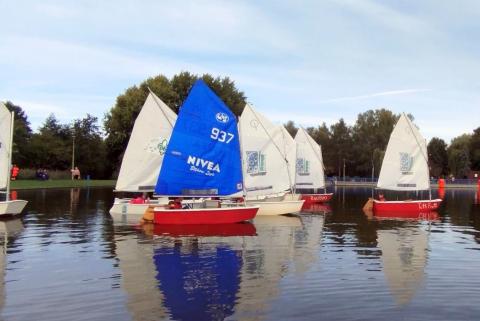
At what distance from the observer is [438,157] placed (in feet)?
453

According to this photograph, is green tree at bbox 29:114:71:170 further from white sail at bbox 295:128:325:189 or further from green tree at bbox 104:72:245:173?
white sail at bbox 295:128:325:189

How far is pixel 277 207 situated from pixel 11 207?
16.0 m

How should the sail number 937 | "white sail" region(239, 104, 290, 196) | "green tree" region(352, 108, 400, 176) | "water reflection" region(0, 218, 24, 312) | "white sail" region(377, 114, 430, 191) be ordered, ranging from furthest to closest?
"green tree" region(352, 108, 400, 176) → "white sail" region(377, 114, 430, 191) → "white sail" region(239, 104, 290, 196) → the sail number 937 → "water reflection" region(0, 218, 24, 312)

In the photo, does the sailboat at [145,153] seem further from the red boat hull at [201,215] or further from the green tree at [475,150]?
the green tree at [475,150]

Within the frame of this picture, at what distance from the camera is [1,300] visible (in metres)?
12.7

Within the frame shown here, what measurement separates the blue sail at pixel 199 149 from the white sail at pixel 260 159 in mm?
4523

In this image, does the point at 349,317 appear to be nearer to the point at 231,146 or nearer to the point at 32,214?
the point at 231,146

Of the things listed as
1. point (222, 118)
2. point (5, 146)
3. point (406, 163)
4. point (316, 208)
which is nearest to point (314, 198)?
point (316, 208)

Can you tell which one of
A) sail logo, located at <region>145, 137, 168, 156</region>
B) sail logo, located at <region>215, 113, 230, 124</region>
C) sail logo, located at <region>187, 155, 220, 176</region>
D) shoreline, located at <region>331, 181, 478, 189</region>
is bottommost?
shoreline, located at <region>331, 181, 478, 189</region>

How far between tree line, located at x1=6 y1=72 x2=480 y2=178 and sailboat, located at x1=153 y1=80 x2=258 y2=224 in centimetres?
5893

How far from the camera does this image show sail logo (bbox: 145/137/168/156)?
34344 millimetres

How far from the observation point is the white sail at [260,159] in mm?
33500

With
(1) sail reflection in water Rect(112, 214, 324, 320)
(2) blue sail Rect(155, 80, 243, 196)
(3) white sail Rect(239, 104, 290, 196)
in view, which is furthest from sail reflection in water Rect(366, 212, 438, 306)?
(2) blue sail Rect(155, 80, 243, 196)

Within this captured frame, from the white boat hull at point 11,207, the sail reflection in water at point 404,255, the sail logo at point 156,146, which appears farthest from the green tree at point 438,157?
the white boat hull at point 11,207
